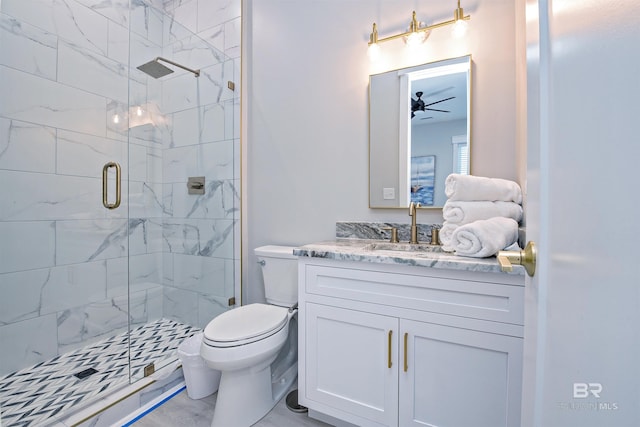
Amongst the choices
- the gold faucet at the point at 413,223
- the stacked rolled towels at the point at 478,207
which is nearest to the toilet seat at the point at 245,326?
the gold faucet at the point at 413,223

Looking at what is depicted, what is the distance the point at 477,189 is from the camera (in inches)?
49.8

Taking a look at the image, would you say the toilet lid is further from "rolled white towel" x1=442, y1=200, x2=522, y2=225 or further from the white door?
the white door

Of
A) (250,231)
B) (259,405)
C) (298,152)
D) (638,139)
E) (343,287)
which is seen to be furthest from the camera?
(250,231)

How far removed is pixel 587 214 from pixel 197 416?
71.6 inches

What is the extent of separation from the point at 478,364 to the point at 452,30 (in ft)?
5.22

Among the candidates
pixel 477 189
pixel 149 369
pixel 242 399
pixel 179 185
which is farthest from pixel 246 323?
pixel 179 185

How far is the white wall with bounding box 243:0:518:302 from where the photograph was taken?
148 cm

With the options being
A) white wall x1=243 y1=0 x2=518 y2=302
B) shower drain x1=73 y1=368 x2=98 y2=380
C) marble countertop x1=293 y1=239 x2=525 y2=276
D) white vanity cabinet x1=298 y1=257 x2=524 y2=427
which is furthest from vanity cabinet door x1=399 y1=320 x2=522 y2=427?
shower drain x1=73 y1=368 x2=98 y2=380

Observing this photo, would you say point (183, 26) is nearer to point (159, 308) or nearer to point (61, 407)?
point (159, 308)

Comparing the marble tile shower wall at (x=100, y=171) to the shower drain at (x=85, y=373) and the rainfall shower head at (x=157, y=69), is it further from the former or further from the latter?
the shower drain at (x=85, y=373)

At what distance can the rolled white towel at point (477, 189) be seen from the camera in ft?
4.16

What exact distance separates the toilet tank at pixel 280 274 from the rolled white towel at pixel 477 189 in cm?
95

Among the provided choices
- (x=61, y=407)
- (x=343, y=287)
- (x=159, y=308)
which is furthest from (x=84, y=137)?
(x=343, y=287)

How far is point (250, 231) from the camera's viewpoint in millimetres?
2184
